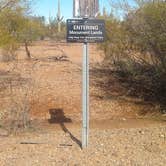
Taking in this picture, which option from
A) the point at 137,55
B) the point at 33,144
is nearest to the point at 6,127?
the point at 33,144

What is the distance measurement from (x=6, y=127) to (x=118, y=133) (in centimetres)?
217

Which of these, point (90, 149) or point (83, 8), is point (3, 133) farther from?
point (83, 8)

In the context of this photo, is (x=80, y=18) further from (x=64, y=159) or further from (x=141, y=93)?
(x=141, y=93)

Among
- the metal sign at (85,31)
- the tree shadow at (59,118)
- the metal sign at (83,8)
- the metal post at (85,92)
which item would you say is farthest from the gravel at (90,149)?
the metal sign at (83,8)

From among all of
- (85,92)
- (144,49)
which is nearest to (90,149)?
(85,92)

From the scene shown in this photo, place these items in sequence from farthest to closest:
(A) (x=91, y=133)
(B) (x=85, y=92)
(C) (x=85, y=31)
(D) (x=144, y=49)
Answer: (D) (x=144, y=49), (A) (x=91, y=133), (B) (x=85, y=92), (C) (x=85, y=31)

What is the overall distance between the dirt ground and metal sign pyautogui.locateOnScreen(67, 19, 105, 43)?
69.8 inches

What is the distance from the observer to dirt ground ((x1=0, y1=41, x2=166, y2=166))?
8.62 m

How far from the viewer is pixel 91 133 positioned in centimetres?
1051

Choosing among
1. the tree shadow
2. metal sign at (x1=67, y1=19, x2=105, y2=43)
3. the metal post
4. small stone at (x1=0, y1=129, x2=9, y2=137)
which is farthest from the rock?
metal sign at (x1=67, y1=19, x2=105, y2=43)

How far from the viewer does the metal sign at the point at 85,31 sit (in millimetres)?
8711

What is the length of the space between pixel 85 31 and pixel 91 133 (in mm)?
2485

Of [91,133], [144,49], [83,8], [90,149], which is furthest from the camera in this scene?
Answer: [144,49]

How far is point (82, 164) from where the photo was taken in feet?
27.2
